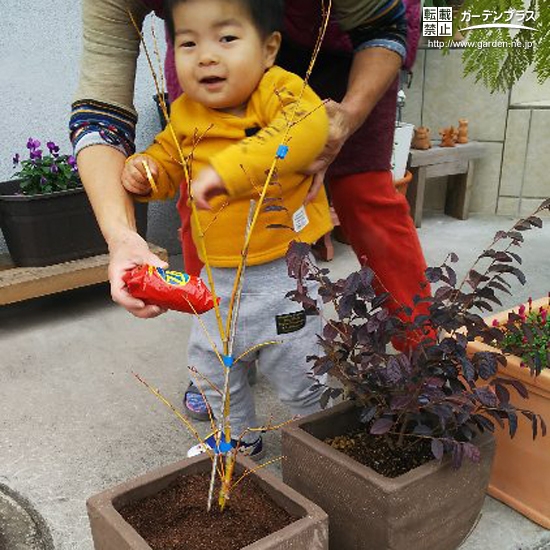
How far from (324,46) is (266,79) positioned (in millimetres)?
342

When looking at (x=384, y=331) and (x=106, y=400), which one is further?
(x=106, y=400)

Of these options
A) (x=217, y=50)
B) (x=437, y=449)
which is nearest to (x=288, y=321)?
(x=437, y=449)

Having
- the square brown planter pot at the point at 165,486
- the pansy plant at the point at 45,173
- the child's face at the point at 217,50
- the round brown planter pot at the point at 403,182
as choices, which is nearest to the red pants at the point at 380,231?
the child's face at the point at 217,50

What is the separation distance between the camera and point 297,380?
1.49 meters

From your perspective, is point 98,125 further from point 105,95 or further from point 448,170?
point 448,170

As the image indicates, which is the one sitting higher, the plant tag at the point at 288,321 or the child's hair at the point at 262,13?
the child's hair at the point at 262,13

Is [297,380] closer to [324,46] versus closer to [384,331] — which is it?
[384,331]

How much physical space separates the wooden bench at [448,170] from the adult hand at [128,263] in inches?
105

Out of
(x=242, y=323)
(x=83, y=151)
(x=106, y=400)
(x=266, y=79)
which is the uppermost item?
(x=266, y=79)

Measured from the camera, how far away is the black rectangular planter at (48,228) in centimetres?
255

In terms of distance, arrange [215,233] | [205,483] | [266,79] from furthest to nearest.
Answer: [215,233] < [266,79] < [205,483]

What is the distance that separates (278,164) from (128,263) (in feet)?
1.01

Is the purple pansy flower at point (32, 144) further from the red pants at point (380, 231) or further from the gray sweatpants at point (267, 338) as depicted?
the gray sweatpants at point (267, 338)

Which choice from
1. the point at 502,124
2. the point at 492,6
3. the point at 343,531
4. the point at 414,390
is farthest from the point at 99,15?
the point at 502,124
